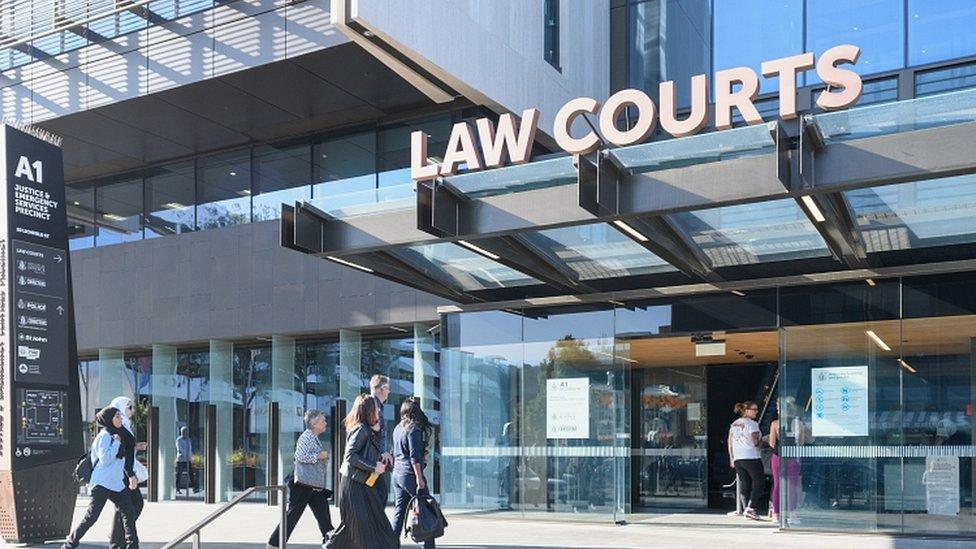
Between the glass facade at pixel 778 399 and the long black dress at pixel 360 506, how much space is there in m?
6.27

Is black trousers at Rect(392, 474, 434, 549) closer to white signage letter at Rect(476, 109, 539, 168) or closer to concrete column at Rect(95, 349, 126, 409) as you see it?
white signage letter at Rect(476, 109, 539, 168)

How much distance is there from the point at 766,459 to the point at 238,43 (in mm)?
11461

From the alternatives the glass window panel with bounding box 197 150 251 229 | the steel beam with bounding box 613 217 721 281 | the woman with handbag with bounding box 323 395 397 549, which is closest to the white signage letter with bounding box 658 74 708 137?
the steel beam with bounding box 613 217 721 281

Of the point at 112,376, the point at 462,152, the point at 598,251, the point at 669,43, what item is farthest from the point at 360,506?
the point at 112,376

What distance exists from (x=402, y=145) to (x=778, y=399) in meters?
8.15

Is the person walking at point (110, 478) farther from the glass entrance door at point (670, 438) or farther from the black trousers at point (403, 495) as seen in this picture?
the glass entrance door at point (670, 438)

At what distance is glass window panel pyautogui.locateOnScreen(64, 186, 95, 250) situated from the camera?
23.8m

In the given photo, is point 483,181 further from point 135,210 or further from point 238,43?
point 135,210

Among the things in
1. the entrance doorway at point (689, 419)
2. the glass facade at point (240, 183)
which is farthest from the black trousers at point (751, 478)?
the glass facade at point (240, 183)

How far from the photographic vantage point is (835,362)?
46.0ft

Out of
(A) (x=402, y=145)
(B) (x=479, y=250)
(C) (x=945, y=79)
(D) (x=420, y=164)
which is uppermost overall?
(C) (x=945, y=79)

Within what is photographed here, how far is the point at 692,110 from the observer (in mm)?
11641

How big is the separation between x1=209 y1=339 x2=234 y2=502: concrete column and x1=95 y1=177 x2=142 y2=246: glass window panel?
314 centimetres

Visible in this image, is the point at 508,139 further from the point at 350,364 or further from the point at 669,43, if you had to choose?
the point at 350,364
